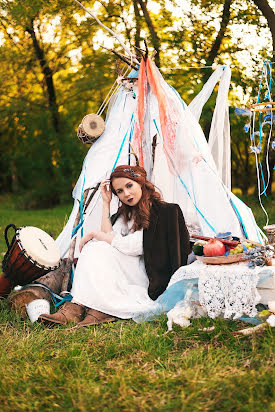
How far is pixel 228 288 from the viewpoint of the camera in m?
3.36

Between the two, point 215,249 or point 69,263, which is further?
point 69,263

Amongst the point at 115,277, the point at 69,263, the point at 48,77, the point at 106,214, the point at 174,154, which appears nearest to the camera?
the point at 115,277

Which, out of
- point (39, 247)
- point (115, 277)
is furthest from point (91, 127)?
point (115, 277)

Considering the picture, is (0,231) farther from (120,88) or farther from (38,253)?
(38,253)

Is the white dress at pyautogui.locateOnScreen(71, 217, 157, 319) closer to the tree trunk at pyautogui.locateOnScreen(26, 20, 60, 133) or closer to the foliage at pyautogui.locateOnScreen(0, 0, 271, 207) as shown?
the foliage at pyautogui.locateOnScreen(0, 0, 271, 207)

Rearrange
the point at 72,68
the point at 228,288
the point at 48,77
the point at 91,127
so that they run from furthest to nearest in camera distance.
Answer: the point at 72,68
the point at 48,77
the point at 91,127
the point at 228,288

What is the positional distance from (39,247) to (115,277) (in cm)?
65

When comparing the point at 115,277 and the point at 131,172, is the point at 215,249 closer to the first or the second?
the point at 115,277

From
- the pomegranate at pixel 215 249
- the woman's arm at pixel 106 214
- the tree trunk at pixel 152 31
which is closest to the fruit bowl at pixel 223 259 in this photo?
the pomegranate at pixel 215 249

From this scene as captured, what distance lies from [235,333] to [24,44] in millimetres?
12844

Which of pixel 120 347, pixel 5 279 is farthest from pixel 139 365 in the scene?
pixel 5 279

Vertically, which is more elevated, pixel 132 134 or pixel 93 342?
pixel 132 134

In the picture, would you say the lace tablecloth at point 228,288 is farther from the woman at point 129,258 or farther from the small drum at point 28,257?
the small drum at point 28,257

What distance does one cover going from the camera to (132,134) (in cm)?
515
